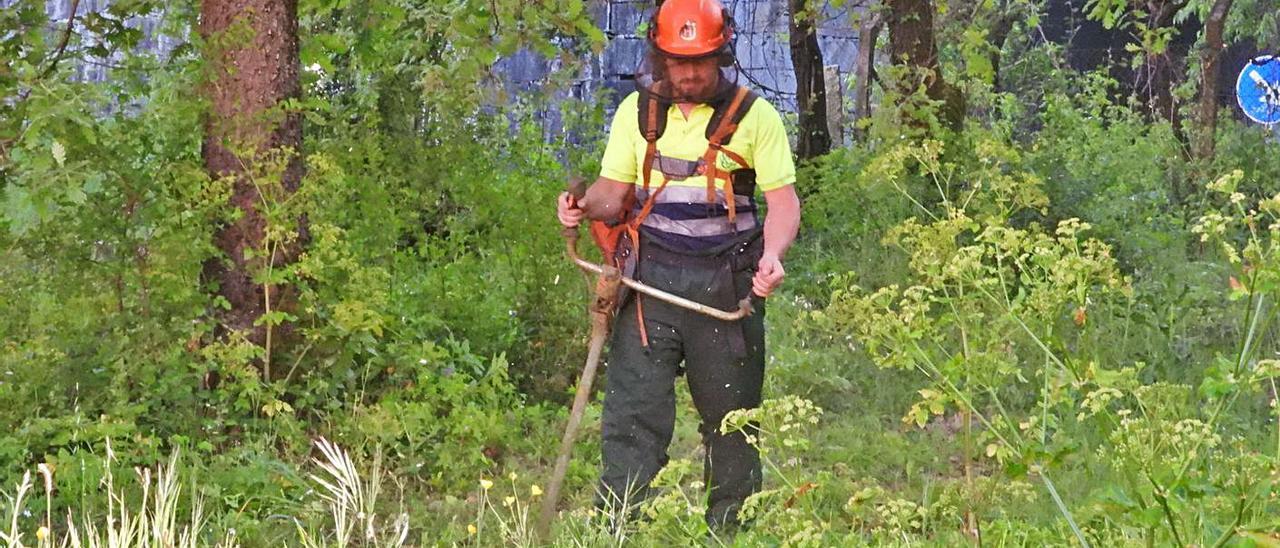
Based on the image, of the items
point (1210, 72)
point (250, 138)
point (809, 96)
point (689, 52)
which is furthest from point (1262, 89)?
point (689, 52)

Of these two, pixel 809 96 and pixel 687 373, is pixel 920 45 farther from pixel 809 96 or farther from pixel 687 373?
pixel 687 373

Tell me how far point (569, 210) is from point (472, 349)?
3.69 meters

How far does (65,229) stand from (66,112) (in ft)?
3.42

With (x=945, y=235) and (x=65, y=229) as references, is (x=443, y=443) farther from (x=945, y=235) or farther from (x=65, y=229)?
(x=945, y=235)

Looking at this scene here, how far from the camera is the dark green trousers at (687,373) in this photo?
5.33m

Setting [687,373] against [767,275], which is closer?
[767,275]

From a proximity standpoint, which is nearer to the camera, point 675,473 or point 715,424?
point 675,473

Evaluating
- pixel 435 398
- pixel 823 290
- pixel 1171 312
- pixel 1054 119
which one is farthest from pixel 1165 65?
pixel 435 398

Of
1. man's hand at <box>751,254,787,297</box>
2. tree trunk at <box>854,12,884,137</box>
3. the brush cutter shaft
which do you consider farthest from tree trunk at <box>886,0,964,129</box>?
man's hand at <box>751,254,787,297</box>

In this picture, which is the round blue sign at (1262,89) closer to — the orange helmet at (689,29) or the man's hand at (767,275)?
the orange helmet at (689,29)

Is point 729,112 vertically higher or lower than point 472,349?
higher

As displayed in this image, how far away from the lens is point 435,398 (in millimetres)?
7496

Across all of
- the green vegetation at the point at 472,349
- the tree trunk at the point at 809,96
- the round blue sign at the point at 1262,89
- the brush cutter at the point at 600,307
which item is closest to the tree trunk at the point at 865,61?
the tree trunk at the point at 809,96

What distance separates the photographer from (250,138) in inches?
283
